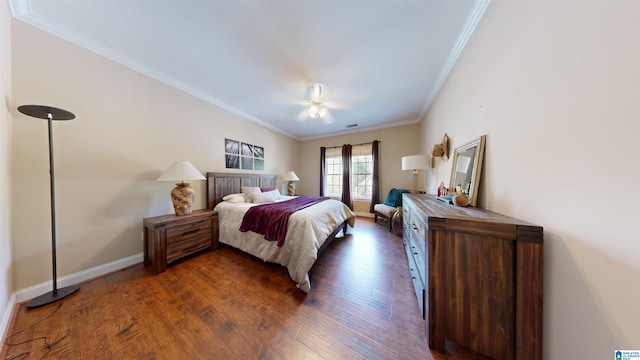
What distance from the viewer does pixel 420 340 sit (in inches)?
45.7

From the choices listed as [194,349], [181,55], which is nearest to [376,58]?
[181,55]

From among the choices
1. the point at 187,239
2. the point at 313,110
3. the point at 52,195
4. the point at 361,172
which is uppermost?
the point at 313,110

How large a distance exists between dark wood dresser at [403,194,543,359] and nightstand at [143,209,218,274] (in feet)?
9.02

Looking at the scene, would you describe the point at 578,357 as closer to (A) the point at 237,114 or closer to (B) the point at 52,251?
(B) the point at 52,251

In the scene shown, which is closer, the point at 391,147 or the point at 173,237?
the point at 173,237

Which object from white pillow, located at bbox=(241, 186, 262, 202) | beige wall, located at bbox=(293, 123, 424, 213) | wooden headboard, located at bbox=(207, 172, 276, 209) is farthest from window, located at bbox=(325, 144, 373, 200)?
white pillow, located at bbox=(241, 186, 262, 202)

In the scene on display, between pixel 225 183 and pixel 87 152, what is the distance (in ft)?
5.16

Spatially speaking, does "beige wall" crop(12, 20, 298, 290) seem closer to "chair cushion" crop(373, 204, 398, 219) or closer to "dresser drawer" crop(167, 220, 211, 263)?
"dresser drawer" crop(167, 220, 211, 263)

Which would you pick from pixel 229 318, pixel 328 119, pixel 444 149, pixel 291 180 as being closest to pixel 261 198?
pixel 291 180

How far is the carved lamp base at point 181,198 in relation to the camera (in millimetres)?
2273

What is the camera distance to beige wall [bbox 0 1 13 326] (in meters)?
1.24

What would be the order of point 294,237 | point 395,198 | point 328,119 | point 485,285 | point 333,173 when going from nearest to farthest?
point 485,285, point 294,237, point 395,198, point 328,119, point 333,173

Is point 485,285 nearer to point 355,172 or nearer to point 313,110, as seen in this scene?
point 313,110

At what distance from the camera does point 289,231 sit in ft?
6.45
